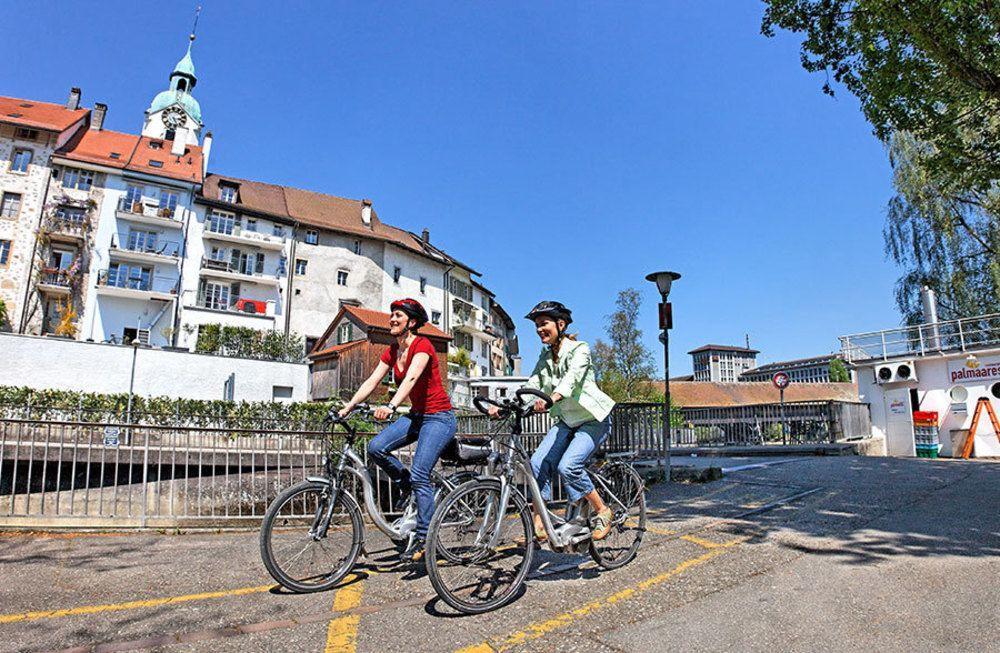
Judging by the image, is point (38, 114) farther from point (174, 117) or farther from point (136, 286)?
point (174, 117)

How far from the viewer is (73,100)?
157 ft

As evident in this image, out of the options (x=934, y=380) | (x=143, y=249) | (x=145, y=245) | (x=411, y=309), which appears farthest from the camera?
(x=145, y=245)

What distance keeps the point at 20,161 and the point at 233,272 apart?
15338 mm

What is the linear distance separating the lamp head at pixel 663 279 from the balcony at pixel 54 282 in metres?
41.8

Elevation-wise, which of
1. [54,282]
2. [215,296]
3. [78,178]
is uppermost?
[78,178]

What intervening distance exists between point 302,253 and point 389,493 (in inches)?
1802

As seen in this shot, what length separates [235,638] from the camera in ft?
10.9

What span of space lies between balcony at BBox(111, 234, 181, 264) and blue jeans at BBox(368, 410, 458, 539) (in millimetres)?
43596

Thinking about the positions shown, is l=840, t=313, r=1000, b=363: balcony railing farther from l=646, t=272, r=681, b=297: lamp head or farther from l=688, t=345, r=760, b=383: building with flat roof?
l=688, t=345, r=760, b=383: building with flat roof

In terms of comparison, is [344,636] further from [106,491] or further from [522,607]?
[106,491]

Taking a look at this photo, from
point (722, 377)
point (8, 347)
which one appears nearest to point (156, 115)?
point (8, 347)

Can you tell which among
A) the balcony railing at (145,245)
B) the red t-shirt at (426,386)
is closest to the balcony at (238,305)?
the balcony railing at (145,245)

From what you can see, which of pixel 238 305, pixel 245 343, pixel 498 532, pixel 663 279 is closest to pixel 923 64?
pixel 663 279

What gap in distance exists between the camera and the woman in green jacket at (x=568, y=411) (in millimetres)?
4461
